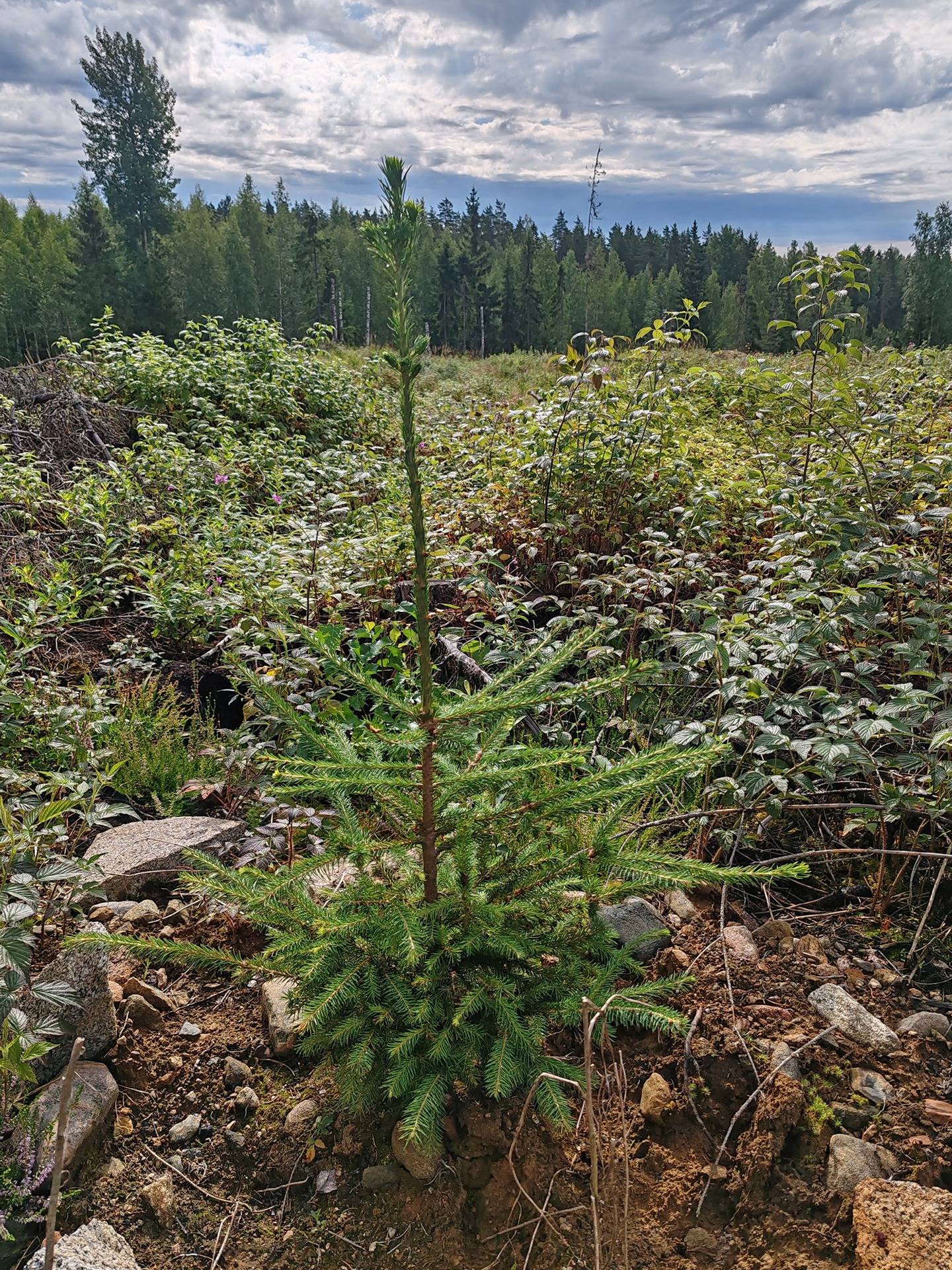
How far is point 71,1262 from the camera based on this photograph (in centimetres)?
152

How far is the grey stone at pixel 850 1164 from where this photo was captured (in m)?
1.67

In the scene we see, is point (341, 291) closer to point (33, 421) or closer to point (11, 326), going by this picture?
point (11, 326)

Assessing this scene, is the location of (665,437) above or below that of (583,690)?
above

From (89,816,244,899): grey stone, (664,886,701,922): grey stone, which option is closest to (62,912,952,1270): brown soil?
(664,886,701,922): grey stone

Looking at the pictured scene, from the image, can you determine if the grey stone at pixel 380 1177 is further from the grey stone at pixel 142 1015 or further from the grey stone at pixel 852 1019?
the grey stone at pixel 852 1019

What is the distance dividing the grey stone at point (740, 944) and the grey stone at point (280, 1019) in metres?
1.24

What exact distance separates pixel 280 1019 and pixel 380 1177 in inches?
19.1

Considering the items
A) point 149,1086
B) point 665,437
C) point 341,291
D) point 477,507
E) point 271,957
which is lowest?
point 149,1086

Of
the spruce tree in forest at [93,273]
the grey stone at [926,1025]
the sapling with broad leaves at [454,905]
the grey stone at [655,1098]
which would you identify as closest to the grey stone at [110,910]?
the sapling with broad leaves at [454,905]

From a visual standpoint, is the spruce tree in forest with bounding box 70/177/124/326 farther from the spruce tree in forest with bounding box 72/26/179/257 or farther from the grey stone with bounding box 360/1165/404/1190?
the grey stone with bounding box 360/1165/404/1190

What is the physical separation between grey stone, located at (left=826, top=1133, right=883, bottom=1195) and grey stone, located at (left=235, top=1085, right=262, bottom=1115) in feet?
4.49

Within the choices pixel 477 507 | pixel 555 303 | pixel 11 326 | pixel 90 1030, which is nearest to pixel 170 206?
pixel 11 326

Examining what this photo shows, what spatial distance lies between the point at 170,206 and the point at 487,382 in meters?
41.7

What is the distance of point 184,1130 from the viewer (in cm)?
187
